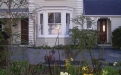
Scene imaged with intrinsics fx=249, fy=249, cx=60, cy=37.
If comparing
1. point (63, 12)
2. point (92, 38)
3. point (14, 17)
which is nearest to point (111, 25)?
point (63, 12)

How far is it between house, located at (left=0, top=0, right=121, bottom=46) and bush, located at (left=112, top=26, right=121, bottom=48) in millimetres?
1325

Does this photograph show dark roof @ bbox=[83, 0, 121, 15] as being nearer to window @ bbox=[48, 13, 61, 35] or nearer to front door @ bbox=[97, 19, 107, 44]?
front door @ bbox=[97, 19, 107, 44]

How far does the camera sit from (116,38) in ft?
72.5

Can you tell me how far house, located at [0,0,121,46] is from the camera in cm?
2205

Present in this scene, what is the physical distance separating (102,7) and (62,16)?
4674 mm

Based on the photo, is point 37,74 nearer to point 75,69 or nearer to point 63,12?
point 75,69

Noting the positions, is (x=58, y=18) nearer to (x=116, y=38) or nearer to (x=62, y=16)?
(x=62, y=16)

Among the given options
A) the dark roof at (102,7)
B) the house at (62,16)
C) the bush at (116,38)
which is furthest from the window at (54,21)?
the bush at (116,38)

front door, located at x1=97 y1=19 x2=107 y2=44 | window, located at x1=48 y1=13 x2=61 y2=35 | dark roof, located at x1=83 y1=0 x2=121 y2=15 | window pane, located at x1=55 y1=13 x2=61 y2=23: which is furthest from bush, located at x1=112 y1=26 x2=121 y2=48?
window pane, located at x1=55 y1=13 x2=61 y2=23

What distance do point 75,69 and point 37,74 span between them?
45.9 inches

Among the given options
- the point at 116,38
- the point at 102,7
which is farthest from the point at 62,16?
the point at 116,38

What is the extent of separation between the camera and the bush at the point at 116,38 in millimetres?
21831

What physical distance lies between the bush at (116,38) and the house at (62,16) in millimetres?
1325

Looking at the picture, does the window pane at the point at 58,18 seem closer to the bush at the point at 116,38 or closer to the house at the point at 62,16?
the house at the point at 62,16
